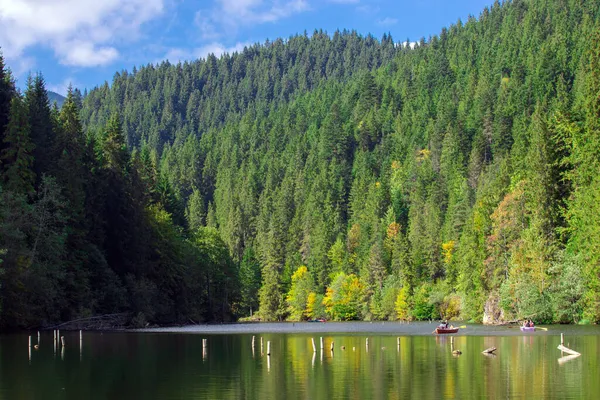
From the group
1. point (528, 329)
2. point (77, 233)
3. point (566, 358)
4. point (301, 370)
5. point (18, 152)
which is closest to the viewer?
point (301, 370)

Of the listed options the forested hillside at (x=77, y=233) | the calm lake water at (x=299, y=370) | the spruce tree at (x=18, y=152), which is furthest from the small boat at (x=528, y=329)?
the spruce tree at (x=18, y=152)

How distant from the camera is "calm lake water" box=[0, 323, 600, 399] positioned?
147ft

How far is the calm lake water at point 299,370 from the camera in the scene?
44812 millimetres

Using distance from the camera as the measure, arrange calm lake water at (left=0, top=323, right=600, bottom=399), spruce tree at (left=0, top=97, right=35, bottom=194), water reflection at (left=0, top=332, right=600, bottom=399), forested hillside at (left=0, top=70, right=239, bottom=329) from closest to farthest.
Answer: calm lake water at (left=0, top=323, right=600, bottom=399) < water reflection at (left=0, top=332, right=600, bottom=399) < forested hillside at (left=0, top=70, right=239, bottom=329) < spruce tree at (left=0, top=97, right=35, bottom=194)

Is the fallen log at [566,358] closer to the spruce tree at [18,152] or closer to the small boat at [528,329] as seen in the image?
the small boat at [528,329]

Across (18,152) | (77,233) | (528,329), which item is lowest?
(528,329)

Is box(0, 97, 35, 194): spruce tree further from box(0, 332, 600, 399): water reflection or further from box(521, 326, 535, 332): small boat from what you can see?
box(521, 326, 535, 332): small boat

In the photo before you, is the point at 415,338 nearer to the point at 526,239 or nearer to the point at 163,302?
the point at 526,239

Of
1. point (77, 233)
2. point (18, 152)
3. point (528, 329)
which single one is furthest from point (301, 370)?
point (77, 233)

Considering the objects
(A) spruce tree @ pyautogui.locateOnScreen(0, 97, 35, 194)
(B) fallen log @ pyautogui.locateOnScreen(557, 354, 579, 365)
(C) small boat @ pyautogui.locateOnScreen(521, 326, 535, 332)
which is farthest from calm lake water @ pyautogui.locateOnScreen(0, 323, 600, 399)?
(A) spruce tree @ pyautogui.locateOnScreen(0, 97, 35, 194)

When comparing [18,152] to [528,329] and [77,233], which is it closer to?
[77,233]

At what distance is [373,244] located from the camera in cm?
18225

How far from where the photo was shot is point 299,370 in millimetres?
57062

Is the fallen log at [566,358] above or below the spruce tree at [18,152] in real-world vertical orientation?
below
